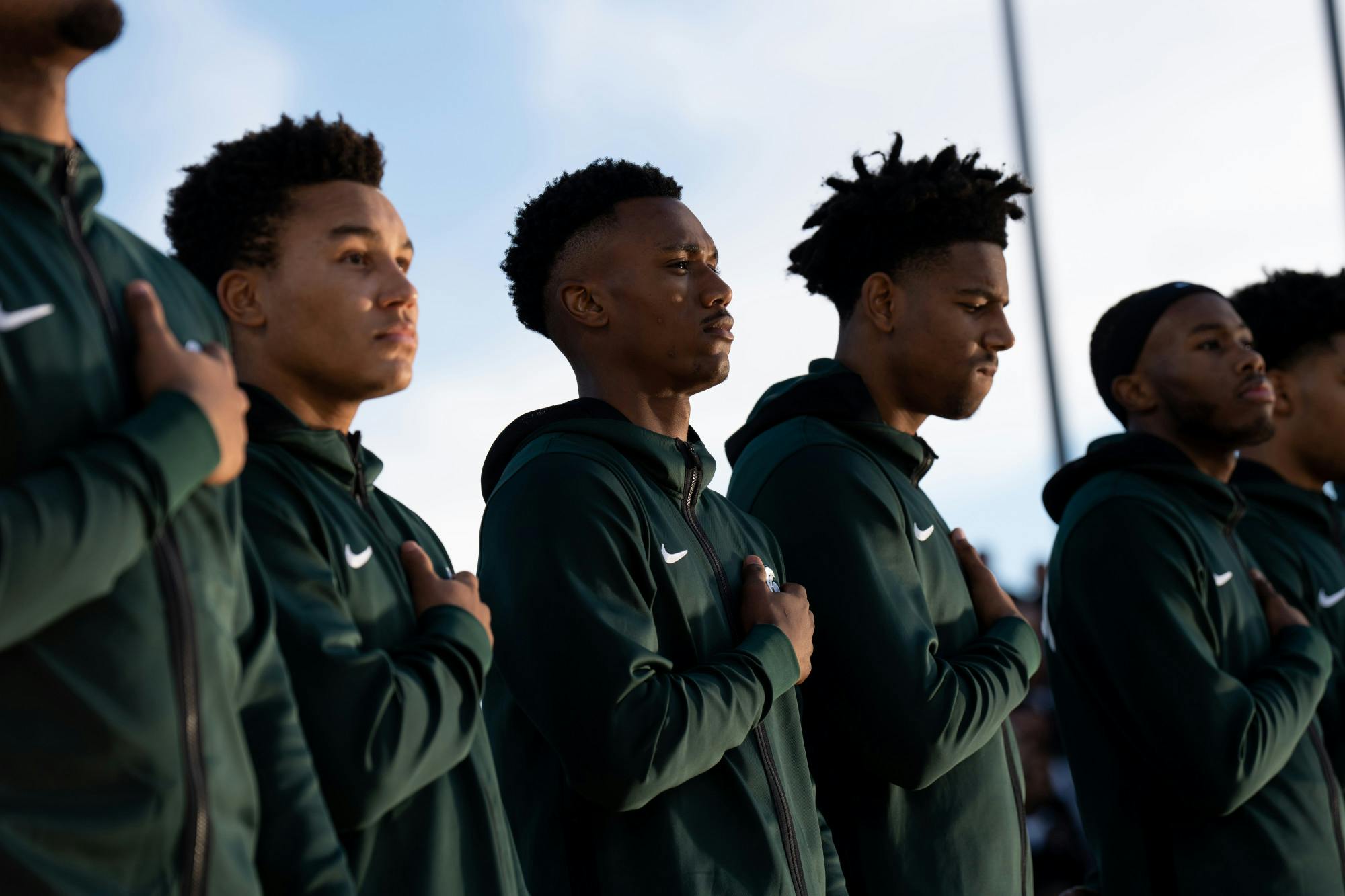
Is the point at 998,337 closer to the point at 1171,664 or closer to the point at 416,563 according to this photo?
the point at 1171,664

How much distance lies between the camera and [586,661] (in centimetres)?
249

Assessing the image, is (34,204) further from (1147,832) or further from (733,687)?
(1147,832)

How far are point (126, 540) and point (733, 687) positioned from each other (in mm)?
1242

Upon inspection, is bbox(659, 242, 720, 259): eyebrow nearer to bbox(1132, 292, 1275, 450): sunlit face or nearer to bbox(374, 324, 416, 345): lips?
bbox(374, 324, 416, 345): lips

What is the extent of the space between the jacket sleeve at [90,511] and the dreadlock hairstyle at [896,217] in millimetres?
2290

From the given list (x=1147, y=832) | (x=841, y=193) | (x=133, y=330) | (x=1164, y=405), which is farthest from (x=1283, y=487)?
(x=133, y=330)

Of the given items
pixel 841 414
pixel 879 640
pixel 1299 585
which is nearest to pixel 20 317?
pixel 879 640

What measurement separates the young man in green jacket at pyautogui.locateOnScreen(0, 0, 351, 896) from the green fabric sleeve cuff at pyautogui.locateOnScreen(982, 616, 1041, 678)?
1672 millimetres

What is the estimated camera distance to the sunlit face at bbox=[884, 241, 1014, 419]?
11.5 ft

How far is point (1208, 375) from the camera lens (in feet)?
13.5

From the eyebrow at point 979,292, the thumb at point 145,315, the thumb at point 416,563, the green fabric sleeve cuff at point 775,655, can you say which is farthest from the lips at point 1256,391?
the thumb at point 145,315

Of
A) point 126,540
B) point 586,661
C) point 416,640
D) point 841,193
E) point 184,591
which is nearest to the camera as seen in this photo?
point 126,540

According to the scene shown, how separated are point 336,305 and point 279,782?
32.5 inches

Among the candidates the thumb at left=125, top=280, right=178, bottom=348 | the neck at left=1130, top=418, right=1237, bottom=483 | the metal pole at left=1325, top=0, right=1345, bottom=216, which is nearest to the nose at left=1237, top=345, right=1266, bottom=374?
the neck at left=1130, top=418, right=1237, bottom=483
